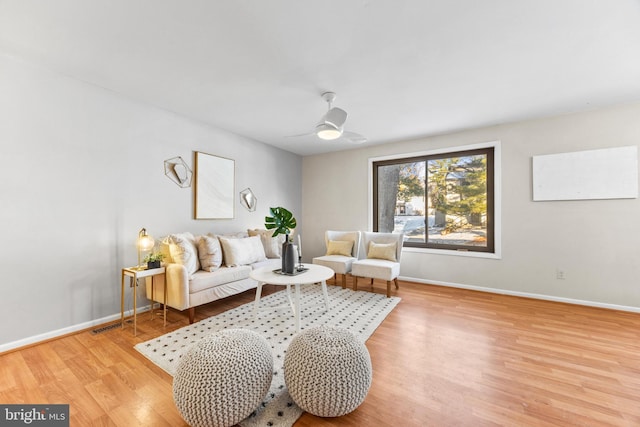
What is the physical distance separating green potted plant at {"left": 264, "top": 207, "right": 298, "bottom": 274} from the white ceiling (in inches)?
51.5

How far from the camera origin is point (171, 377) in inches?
71.4

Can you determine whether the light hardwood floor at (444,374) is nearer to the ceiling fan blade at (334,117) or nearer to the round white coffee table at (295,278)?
the round white coffee table at (295,278)

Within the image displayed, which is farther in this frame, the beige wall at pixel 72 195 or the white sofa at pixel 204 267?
the white sofa at pixel 204 267

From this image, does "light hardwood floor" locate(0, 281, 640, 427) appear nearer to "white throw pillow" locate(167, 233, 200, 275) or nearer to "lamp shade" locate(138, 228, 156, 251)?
"white throw pillow" locate(167, 233, 200, 275)

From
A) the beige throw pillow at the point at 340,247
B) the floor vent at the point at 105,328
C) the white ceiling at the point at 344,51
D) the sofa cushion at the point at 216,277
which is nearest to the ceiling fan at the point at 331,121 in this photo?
the white ceiling at the point at 344,51

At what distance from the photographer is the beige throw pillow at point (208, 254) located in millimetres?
3080

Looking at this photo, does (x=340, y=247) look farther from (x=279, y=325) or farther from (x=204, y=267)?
(x=204, y=267)

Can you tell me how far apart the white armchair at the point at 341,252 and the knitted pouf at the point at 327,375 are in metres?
2.40

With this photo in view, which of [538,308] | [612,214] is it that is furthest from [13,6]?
[612,214]

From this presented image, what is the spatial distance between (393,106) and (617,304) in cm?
356

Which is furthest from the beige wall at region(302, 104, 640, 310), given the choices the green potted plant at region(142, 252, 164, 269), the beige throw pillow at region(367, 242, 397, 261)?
the green potted plant at region(142, 252, 164, 269)

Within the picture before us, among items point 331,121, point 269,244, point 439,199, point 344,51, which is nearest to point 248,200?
point 269,244

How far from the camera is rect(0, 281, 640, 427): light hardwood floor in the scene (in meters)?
1.47

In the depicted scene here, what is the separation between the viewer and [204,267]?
309 centimetres
